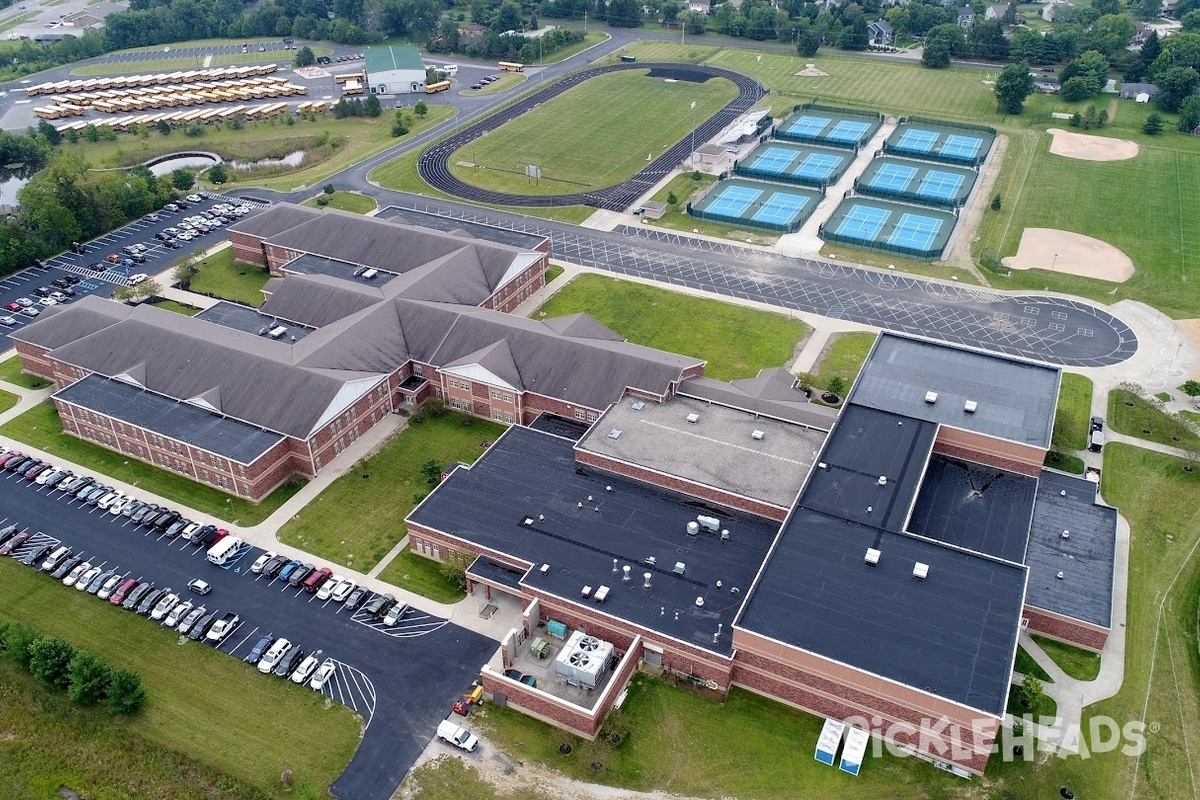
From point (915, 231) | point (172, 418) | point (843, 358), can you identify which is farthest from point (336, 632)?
point (915, 231)

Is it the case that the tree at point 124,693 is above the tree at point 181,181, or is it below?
below

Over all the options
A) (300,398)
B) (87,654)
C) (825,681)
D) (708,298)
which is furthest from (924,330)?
(87,654)

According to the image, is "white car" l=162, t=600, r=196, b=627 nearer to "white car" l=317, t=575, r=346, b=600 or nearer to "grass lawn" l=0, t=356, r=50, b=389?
"white car" l=317, t=575, r=346, b=600

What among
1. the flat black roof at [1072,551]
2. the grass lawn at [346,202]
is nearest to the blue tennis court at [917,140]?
the grass lawn at [346,202]

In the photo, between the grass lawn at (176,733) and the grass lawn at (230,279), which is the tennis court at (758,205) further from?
the grass lawn at (176,733)

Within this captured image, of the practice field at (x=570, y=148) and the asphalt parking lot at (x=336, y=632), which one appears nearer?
the asphalt parking lot at (x=336, y=632)

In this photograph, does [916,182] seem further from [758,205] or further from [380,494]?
[380,494]

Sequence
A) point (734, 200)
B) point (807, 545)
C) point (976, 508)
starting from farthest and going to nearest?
point (734, 200), point (976, 508), point (807, 545)
